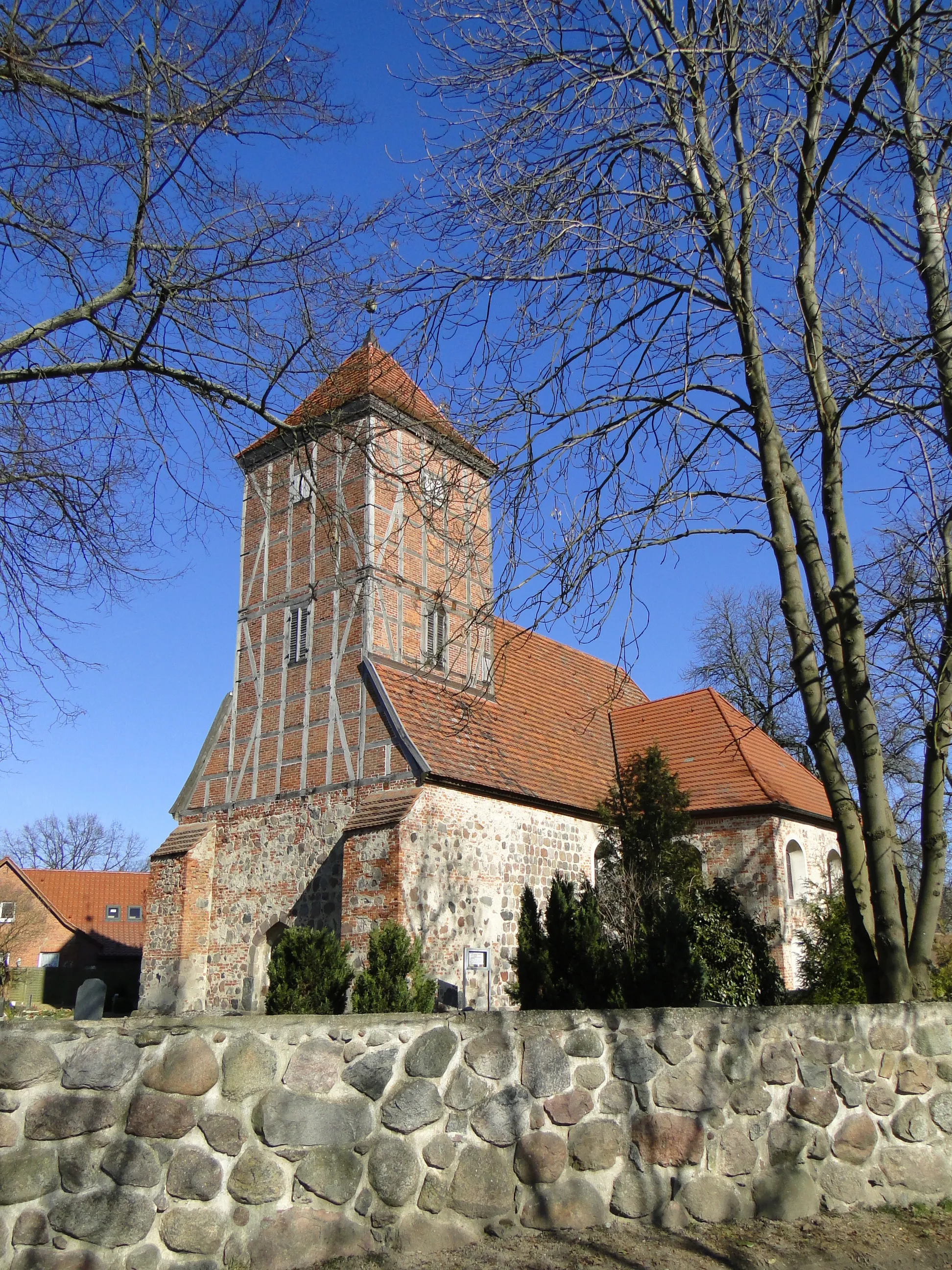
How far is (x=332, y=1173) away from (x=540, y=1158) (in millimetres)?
903

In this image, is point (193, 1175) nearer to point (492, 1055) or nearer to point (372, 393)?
point (492, 1055)

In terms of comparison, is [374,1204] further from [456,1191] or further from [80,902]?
[80,902]

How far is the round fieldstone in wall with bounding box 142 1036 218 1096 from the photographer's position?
3455 millimetres

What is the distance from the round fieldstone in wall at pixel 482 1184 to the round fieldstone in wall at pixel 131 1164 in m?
1.17

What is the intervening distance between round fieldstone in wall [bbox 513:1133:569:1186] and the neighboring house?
98.5ft

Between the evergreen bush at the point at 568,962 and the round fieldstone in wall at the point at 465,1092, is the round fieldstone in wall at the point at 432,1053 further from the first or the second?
the evergreen bush at the point at 568,962

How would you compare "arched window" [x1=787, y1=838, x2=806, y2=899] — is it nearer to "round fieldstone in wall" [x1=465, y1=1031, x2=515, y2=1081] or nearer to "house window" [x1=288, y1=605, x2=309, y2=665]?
"house window" [x1=288, y1=605, x2=309, y2=665]

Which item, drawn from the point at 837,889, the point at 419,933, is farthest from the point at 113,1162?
the point at 837,889

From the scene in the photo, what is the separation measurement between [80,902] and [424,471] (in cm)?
3495

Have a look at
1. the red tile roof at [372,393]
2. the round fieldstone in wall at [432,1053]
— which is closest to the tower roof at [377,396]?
the red tile roof at [372,393]

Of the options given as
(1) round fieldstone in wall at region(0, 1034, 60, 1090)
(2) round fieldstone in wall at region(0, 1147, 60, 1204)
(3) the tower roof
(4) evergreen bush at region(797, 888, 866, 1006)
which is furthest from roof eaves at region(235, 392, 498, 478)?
(4) evergreen bush at region(797, 888, 866, 1006)

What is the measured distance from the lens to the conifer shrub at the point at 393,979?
31.7 ft

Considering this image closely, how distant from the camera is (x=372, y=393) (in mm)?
6648

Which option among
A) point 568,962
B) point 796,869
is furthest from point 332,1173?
point 796,869
